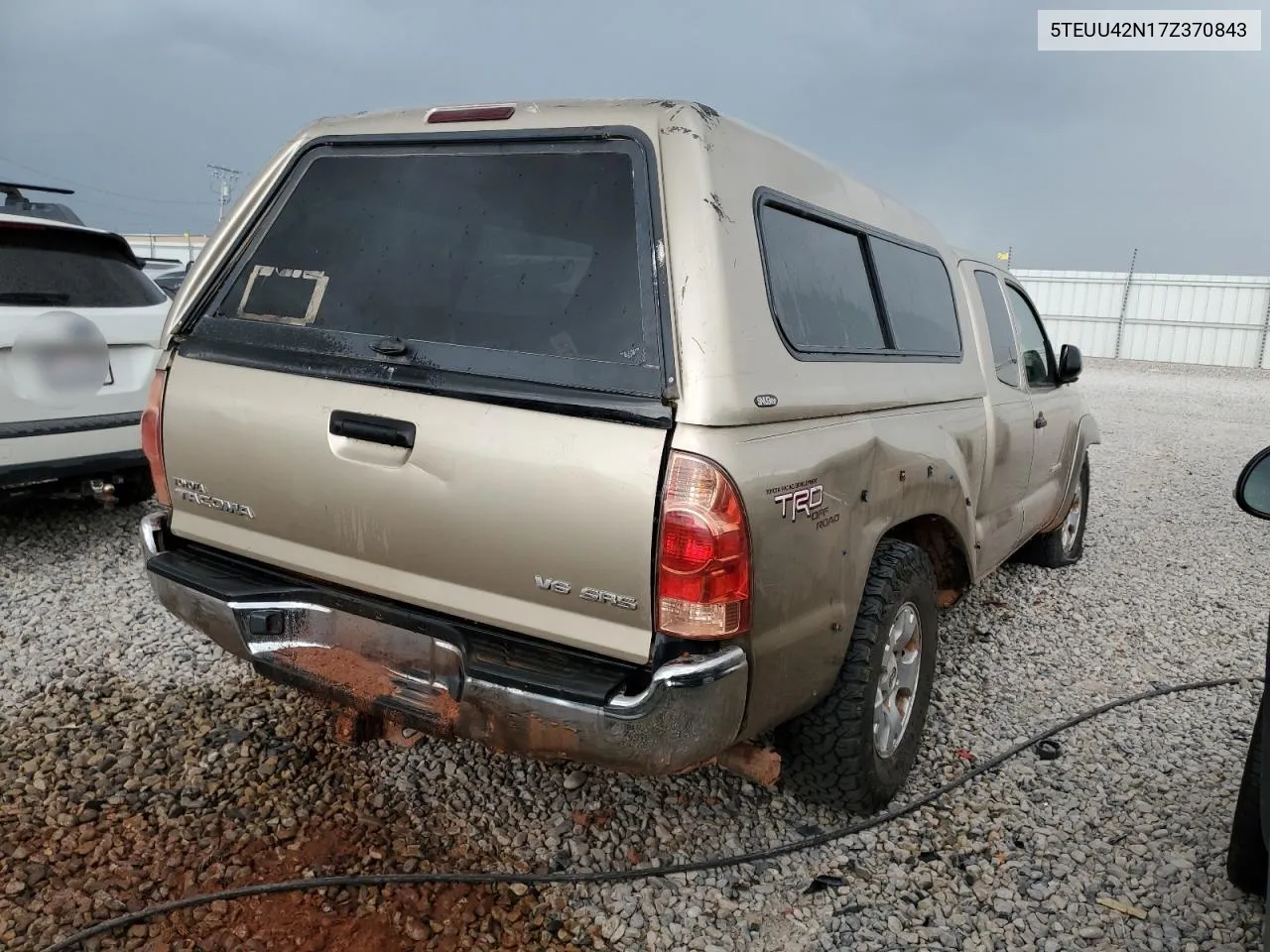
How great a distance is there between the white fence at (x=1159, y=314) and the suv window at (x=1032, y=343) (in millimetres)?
22341

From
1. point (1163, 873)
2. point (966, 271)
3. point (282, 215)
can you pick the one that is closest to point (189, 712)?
point (282, 215)

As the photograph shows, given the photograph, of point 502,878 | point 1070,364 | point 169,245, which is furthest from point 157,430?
point 169,245

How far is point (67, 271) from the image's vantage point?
4.65 m

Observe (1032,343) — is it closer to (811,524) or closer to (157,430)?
(811,524)

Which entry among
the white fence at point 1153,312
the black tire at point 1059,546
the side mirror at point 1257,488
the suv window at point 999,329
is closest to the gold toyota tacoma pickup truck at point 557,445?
the side mirror at point 1257,488

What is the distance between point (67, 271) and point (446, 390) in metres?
3.70

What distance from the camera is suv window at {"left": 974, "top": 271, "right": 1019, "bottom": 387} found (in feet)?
13.1

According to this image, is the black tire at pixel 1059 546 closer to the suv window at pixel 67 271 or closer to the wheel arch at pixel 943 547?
the wheel arch at pixel 943 547

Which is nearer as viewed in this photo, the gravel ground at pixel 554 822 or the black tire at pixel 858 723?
the gravel ground at pixel 554 822

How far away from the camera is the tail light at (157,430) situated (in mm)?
2545

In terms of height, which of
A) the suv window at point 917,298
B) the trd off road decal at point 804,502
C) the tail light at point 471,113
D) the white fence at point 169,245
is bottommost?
the white fence at point 169,245

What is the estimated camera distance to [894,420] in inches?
107

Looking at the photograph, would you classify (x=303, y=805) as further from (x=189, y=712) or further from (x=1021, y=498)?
(x=1021, y=498)

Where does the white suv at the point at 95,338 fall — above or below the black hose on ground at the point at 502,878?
above
